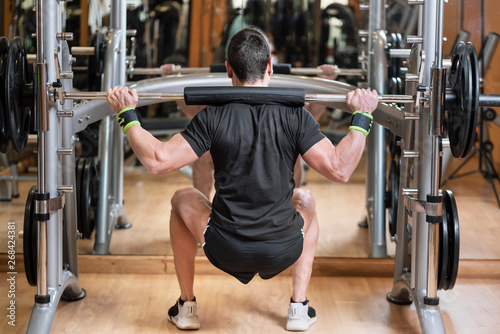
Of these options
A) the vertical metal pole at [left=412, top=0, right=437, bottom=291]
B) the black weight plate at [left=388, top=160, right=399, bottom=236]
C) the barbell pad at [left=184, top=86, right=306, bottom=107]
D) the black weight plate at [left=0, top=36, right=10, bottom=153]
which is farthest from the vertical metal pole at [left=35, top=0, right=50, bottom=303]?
the black weight plate at [left=388, top=160, right=399, bottom=236]

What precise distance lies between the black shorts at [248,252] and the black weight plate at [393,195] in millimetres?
924

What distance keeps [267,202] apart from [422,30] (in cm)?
85

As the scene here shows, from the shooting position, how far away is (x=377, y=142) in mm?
3186

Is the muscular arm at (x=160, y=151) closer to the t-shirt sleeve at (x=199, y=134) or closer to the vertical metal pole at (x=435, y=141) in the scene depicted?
the t-shirt sleeve at (x=199, y=134)

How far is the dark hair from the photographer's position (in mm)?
2004

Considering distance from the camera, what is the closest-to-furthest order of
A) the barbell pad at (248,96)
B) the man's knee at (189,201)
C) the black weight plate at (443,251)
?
the barbell pad at (248,96) → the man's knee at (189,201) → the black weight plate at (443,251)

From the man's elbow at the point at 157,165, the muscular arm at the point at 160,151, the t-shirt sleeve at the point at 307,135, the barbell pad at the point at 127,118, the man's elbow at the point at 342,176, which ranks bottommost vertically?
the man's elbow at the point at 342,176

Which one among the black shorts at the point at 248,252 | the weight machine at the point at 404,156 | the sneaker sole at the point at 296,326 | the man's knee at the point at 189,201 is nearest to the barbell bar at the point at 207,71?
the weight machine at the point at 404,156

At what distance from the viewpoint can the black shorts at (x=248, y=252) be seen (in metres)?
2.05

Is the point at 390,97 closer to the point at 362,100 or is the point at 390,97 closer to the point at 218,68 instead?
the point at 362,100

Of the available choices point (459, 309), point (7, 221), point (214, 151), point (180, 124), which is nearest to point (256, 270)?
point (214, 151)

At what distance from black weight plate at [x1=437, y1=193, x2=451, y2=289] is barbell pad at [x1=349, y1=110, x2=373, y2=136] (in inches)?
23.0

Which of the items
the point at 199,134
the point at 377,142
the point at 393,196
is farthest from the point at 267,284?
the point at 199,134

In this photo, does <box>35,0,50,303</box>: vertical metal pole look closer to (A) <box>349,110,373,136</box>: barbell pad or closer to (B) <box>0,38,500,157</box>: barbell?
(B) <box>0,38,500,157</box>: barbell
